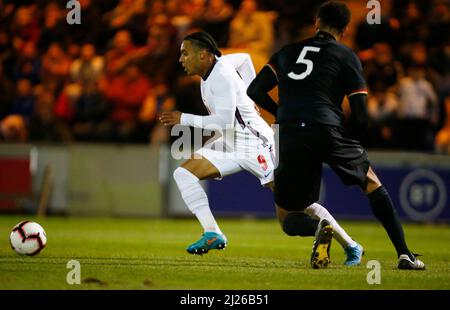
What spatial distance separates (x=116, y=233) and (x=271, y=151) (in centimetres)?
460

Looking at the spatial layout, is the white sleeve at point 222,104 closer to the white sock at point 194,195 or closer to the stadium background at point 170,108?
the white sock at point 194,195

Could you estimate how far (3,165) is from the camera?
17000mm

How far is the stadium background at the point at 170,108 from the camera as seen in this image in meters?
16.5

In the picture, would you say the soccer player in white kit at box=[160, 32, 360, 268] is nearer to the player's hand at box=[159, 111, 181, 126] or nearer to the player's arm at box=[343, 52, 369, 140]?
the player's hand at box=[159, 111, 181, 126]

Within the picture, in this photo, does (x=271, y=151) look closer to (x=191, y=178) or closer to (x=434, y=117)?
(x=191, y=178)

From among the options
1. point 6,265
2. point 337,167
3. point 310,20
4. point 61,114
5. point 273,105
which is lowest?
point 6,265

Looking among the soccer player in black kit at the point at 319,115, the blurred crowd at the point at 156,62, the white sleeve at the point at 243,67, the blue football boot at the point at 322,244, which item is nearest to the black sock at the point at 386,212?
the soccer player in black kit at the point at 319,115

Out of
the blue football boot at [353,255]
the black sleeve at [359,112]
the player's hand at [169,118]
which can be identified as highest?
the player's hand at [169,118]

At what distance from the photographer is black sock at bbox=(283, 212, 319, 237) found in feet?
28.0

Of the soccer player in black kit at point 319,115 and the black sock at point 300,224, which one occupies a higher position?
the soccer player in black kit at point 319,115

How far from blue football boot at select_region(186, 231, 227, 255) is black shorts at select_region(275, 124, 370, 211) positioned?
102 cm

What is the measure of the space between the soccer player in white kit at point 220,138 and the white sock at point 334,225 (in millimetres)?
20

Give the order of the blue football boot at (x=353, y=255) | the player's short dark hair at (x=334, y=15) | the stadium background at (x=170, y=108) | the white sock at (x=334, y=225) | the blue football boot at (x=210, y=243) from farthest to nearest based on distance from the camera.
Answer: the stadium background at (x=170, y=108), the blue football boot at (x=210, y=243), the blue football boot at (x=353, y=255), the white sock at (x=334, y=225), the player's short dark hair at (x=334, y=15)

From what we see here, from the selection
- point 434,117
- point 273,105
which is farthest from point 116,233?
point 434,117
